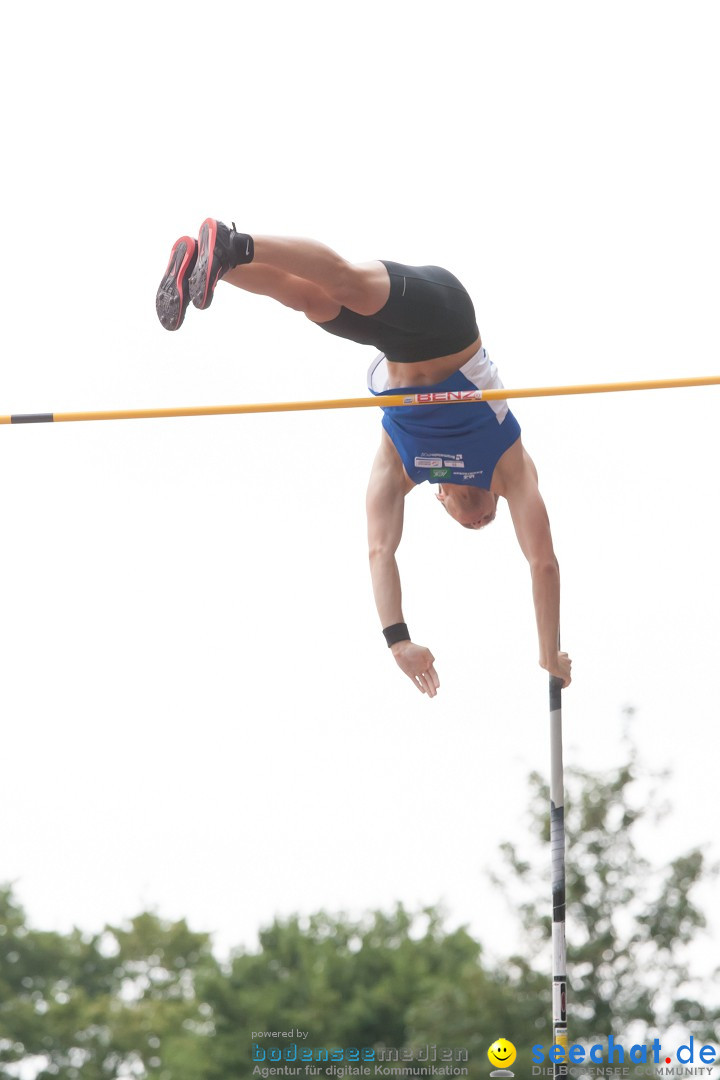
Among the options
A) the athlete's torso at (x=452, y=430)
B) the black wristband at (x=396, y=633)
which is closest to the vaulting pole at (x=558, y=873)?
the black wristband at (x=396, y=633)

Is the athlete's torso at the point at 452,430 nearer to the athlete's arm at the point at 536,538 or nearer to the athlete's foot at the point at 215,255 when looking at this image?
the athlete's arm at the point at 536,538

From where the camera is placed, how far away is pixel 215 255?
5.30 metres

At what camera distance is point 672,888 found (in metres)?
18.6

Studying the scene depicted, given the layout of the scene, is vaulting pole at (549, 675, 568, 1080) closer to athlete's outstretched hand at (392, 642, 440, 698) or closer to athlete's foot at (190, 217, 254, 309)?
athlete's outstretched hand at (392, 642, 440, 698)

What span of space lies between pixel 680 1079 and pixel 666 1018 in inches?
36.1

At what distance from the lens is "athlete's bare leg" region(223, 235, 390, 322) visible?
A: 543 centimetres

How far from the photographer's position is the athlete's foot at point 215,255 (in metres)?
5.29

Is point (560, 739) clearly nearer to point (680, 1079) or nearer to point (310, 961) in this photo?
point (680, 1079)

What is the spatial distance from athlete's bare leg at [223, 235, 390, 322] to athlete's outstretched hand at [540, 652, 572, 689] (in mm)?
1863

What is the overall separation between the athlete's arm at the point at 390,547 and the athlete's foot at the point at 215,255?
1.40m

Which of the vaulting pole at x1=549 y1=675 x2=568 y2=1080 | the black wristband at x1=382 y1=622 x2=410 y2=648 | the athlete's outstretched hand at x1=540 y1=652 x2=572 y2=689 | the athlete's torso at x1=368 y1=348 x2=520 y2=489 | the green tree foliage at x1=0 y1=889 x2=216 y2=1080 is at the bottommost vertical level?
the green tree foliage at x1=0 y1=889 x2=216 y2=1080

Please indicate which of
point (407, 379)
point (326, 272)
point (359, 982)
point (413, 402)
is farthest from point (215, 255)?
point (359, 982)

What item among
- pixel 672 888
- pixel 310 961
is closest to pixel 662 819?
pixel 672 888

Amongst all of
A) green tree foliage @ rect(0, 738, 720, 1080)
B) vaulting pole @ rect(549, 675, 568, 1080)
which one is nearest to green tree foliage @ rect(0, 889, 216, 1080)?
green tree foliage @ rect(0, 738, 720, 1080)
